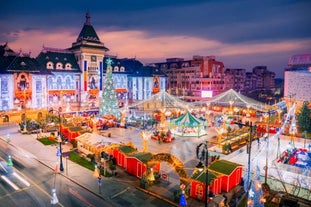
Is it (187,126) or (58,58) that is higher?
(58,58)

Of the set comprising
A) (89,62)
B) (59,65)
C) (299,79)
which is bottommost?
(299,79)

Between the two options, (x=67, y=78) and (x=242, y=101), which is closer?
(x=242, y=101)

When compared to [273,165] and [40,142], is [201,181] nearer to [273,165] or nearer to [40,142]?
[273,165]

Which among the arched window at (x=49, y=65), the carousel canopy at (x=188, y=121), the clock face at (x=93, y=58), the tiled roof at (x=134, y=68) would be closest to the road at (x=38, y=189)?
the carousel canopy at (x=188, y=121)

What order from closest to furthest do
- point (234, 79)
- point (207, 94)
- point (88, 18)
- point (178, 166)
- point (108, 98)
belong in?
point (178, 166)
point (108, 98)
point (88, 18)
point (207, 94)
point (234, 79)

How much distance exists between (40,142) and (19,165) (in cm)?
819

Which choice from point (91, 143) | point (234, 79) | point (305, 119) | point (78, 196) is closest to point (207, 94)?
point (234, 79)

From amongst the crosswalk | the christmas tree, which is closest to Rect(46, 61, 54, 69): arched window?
the christmas tree

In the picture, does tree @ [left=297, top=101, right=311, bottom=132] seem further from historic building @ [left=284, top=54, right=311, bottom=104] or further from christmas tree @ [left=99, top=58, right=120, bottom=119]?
christmas tree @ [left=99, top=58, right=120, bottom=119]

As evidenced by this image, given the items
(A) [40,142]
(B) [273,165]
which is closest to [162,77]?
(A) [40,142]

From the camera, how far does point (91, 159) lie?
77.7ft

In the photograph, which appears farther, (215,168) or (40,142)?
(40,142)

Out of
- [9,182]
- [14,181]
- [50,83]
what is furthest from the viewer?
[50,83]

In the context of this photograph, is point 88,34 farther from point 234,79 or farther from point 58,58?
point 234,79
